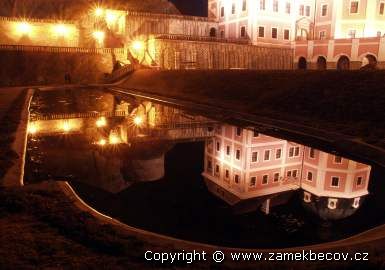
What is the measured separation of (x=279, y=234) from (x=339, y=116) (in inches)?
413

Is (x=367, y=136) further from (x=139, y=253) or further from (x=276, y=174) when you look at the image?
(x=139, y=253)

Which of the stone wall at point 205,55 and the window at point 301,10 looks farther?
the window at point 301,10

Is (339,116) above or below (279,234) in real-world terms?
above

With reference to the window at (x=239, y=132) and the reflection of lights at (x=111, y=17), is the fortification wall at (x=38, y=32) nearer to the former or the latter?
the reflection of lights at (x=111, y=17)

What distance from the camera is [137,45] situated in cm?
4769

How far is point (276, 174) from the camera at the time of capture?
877 centimetres

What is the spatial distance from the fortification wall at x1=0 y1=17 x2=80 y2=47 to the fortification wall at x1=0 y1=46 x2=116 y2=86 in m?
9.55

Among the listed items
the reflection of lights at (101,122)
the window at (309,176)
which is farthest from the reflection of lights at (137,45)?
the window at (309,176)

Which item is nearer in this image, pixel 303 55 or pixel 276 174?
pixel 276 174

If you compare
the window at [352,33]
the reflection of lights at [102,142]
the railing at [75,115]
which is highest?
the window at [352,33]

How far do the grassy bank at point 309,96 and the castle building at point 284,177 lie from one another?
2733mm

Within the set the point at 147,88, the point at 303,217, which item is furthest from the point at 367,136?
the point at 147,88

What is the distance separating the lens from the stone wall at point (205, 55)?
4197cm

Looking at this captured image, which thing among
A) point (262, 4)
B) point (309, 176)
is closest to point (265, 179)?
point (309, 176)
